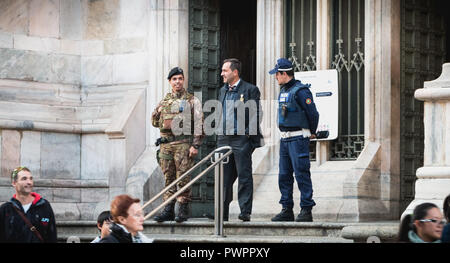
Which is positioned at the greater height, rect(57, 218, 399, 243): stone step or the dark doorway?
the dark doorway

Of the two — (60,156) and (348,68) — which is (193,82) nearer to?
(60,156)

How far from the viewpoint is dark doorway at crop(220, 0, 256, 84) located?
18828 millimetres

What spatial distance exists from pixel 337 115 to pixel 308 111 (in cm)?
233

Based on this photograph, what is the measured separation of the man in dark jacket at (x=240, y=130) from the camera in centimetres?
1405

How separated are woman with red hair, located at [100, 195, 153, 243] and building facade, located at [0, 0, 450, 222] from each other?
22.0 feet

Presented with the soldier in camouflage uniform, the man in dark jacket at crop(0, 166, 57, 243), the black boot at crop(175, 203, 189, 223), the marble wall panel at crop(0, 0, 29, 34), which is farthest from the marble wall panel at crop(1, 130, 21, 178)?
the man in dark jacket at crop(0, 166, 57, 243)

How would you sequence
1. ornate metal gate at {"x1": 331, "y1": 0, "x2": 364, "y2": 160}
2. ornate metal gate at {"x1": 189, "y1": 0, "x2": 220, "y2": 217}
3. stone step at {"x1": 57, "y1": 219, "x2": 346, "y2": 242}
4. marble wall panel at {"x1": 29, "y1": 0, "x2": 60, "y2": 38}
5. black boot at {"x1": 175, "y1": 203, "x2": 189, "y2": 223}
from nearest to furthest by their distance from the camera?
1. stone step at {"x1": 57, "y1": 219, "x2": 346, "y2": 242}
2. black boot at {"x1": 175, "y1": 203, "x2": 189, "y2": 223}
3. ornate metal gate at {"x1": 331, "y1": 0, "x2": 364, "y2": 160}
4. ornate metal gate at {"x1": 189, "y1": 0, "x2": 220, "y2": 217}
5. marble wall panel at {"x1": 29, "y1": 0, "x2": 60, "y2": 38}

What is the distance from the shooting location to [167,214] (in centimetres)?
1433

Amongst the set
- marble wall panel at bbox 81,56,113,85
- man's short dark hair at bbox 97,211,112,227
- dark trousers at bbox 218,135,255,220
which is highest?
marble wall panel at bbox 81,56,113,85

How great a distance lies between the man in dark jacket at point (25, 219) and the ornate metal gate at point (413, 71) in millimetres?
6481

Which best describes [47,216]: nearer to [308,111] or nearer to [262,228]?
[262,228]

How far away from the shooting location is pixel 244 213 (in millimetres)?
13945

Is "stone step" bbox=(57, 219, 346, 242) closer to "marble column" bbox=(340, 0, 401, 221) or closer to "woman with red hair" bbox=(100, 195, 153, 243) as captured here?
"marble column" bbox=(340, 0, 401, 221)
